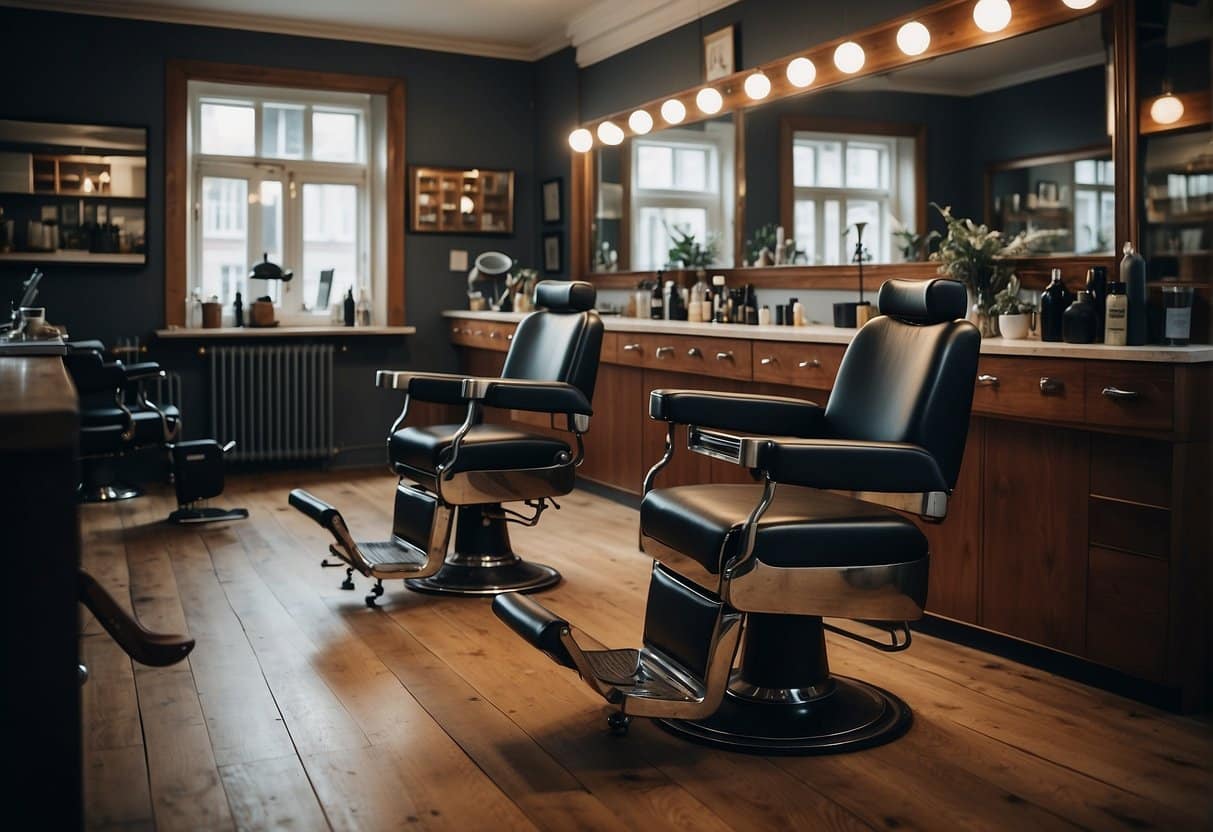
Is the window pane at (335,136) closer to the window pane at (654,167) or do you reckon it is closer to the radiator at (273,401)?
the radiator at (273,401)

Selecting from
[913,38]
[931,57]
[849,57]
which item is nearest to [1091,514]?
[931,57]

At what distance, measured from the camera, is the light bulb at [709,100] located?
5547mm

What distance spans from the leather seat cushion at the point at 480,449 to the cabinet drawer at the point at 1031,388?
142 centimetres

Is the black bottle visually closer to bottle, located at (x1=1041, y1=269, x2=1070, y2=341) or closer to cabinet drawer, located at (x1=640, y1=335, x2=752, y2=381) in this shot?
bottle, located at (x1=1041, y1=269, x2=1070, y2=341)

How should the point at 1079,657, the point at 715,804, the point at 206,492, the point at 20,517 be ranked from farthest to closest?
1. the point at 206,492
2. the point at 1079,657
3. the point at 715,804
4. the point at 20,517

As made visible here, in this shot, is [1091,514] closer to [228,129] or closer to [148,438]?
[148,438]

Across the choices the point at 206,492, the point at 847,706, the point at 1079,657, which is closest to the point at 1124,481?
the point at 1079,657

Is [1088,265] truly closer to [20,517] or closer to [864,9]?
[864,9]

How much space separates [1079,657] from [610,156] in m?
4.39

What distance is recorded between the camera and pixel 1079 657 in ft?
9.91

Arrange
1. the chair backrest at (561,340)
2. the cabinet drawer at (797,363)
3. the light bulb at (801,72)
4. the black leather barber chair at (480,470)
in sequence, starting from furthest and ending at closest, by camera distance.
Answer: the light bulb at (801,72) → the chair backrest at (561,340) → the cabinet drawer at (797,363) → the black leather barber chair at (480,470)

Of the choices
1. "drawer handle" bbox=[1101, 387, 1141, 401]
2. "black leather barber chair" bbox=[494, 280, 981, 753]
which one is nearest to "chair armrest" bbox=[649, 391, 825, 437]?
"black leather barber chair" bbox=[494, 280, 981, 753]

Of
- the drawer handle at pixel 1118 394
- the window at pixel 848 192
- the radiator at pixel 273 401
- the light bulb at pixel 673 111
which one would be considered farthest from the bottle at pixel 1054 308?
the radiator at pixel 273 401

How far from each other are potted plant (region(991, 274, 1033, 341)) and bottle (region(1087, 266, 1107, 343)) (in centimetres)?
25
